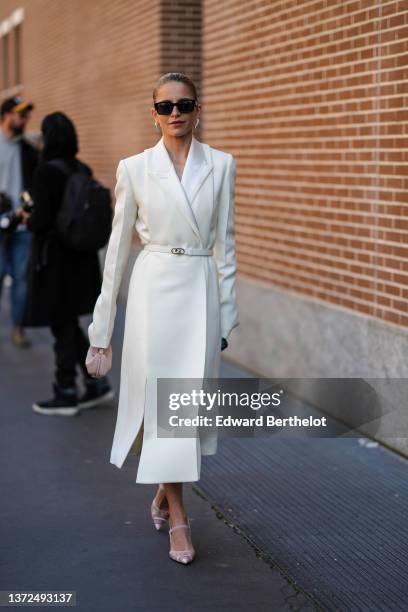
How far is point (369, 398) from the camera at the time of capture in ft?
23.3

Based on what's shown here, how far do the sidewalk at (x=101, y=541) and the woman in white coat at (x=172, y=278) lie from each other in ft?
0.77

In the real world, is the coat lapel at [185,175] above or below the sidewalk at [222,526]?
above

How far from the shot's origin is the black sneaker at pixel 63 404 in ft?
25.8

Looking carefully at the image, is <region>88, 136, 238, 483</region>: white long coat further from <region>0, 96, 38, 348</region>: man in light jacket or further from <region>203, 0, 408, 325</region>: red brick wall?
<region>0, 96, 38, 348</region>: man in light jacket

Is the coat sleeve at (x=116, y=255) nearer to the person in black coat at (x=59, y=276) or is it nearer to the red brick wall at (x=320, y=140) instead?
the red brick wall at (x=320, y=140)

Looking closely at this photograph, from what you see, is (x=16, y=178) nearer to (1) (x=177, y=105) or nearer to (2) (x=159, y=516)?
(2) (x=159, y=516)

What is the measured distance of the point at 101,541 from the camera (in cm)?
526

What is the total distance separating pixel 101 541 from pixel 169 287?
3.99ft

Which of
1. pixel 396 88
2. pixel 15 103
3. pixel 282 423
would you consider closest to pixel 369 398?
pixel 282 423

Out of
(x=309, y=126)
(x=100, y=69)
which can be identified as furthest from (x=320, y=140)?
(x=100, y=69)

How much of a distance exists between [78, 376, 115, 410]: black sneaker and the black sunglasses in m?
3.50

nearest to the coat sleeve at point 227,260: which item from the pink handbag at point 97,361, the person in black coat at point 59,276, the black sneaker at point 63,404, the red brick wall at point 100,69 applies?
the pink handbag at point 97,361

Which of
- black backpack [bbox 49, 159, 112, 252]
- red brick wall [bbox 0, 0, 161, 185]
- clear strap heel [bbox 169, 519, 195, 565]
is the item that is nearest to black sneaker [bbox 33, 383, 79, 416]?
black backpack [bbox 49, 159, 112, 252]

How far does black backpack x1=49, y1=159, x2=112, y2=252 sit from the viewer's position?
7359 mm
